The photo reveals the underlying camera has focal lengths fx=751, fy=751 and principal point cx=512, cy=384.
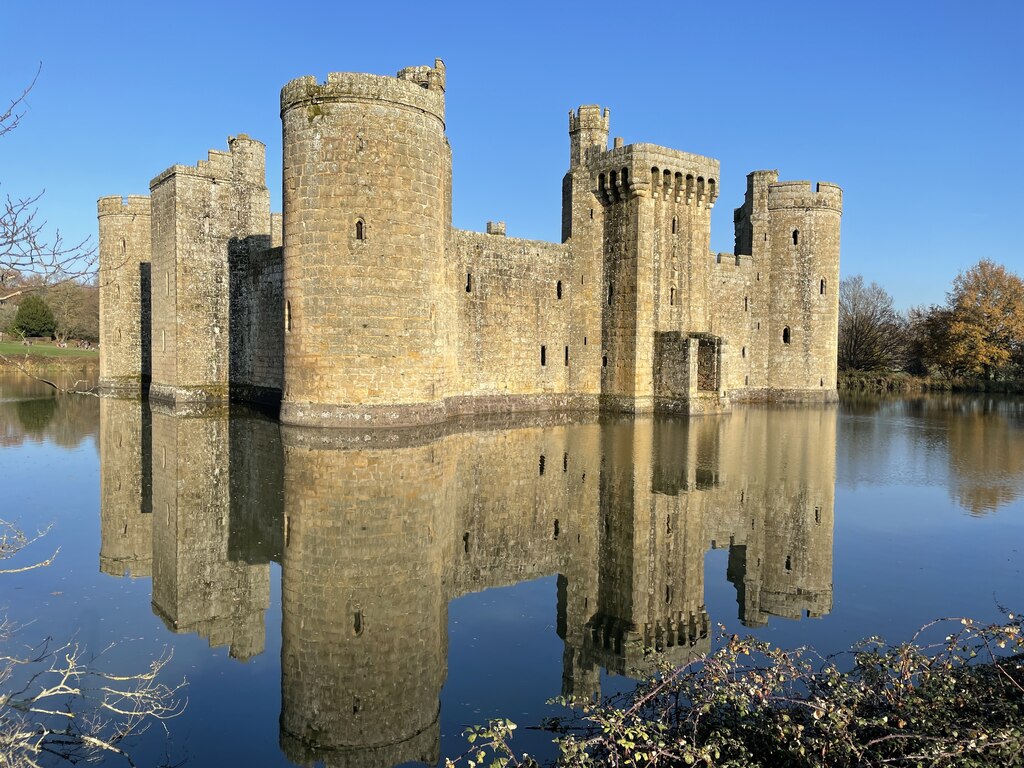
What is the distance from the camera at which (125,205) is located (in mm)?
29234

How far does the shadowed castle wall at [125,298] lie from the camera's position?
96.2 ft

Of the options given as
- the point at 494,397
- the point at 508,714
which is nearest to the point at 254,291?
the point at 494,397

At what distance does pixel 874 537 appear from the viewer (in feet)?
32.7

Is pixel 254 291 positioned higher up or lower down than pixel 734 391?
higher up

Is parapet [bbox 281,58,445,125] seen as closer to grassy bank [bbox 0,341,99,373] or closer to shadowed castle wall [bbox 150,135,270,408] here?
shadowed castle wall [bbox 150,135,270,408]

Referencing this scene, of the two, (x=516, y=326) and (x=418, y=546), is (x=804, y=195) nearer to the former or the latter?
(x=516, y=326)

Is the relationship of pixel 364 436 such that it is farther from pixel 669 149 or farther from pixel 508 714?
pixel 669 149

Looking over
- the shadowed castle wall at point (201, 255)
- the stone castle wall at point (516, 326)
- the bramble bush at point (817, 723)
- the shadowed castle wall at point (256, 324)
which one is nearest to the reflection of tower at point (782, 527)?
the bramble bush at point (817, 723)

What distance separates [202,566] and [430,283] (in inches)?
434

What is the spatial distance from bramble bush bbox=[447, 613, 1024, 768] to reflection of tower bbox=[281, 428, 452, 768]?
772 mm

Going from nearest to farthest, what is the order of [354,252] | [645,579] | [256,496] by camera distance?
[645,579] < [256,496] < [354,252]

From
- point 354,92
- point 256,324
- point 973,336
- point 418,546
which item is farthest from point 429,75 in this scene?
point 973,336

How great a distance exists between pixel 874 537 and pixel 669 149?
58.3 ft

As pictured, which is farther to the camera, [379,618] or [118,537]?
[118,537]
